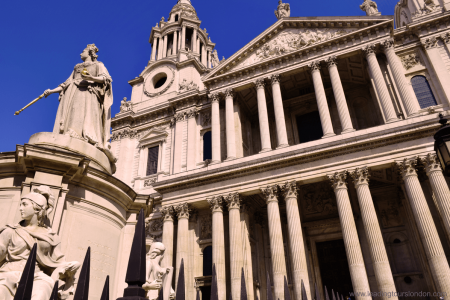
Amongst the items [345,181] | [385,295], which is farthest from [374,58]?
[385,295]

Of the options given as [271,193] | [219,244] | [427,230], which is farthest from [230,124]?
[427,230]

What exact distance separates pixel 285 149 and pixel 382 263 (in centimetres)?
745

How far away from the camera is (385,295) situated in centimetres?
1396

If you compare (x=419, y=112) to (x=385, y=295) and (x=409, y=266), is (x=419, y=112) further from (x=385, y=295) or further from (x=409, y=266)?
(x=385, y=295)

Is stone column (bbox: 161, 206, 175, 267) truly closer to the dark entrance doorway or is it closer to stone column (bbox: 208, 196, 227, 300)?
stone column (bbox: 208, 196, 227, 300)

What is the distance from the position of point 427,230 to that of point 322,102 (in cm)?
911

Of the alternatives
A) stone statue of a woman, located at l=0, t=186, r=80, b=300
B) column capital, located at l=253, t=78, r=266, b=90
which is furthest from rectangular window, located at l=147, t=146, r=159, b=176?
stone statue of a woman, located at l=0, t=186, r=80, b=300

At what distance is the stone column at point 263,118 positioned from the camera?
20.8m

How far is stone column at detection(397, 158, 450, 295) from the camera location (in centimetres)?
1370

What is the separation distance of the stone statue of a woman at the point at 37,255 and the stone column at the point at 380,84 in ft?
57.9

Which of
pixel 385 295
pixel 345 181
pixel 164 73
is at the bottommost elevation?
pixel 385 295

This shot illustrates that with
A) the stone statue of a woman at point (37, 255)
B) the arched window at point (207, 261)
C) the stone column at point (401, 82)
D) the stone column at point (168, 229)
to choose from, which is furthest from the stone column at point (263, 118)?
the stone statue of a woman at point (37, 255)

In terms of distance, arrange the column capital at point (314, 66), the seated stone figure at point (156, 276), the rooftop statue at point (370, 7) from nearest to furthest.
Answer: the seated stone figure at point (156, 276) → the column capital at point (314, 66) → the rooftop statue at point (370, 7)

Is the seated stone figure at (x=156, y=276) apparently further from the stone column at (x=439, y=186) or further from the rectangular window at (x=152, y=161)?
the rectangular window at (x=152, y=161)
